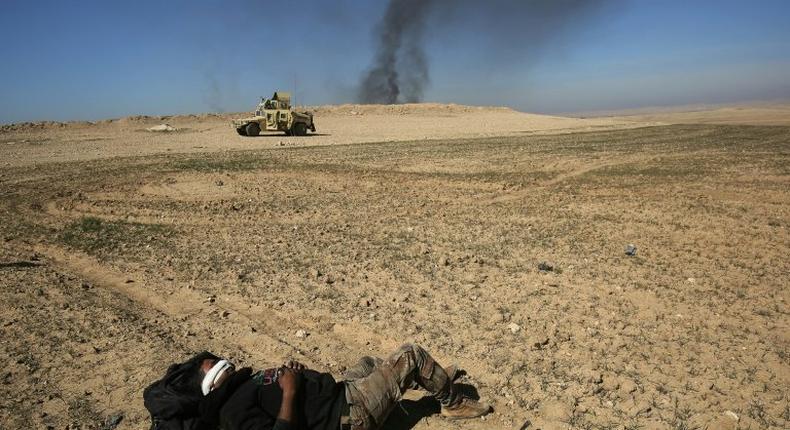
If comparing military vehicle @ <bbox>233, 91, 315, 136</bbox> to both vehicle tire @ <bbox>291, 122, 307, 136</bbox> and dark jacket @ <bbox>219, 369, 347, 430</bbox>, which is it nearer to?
vehicle tire @ <bbox>291, 122, 307, 136</bbox>

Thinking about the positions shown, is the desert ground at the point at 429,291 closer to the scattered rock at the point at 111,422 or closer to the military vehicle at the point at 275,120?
the scattered rock at the point at 111,422

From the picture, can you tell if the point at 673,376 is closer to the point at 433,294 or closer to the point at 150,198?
the point at 433,294

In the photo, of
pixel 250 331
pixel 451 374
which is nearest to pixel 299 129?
pixel 250 331

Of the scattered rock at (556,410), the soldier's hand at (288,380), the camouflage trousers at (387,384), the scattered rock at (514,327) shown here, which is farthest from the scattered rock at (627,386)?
the soldier's hand at (288,380)

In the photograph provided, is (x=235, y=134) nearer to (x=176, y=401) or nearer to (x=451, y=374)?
(x=451, y=374)

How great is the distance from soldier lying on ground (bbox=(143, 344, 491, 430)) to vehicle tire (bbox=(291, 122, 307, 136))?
2565 cm

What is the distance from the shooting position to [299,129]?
2831 cm

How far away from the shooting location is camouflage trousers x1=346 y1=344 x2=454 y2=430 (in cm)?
318

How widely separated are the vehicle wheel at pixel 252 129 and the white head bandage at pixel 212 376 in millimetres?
25763

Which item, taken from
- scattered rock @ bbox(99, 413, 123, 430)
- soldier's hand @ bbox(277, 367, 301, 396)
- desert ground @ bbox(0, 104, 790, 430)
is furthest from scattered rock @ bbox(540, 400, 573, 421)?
scattered rock @ bbox(99, 413, 123, 430)

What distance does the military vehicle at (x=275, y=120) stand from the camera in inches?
1087

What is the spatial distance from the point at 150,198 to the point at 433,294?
6810 millimetres

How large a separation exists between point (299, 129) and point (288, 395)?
26207mm

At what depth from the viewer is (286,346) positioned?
175 inches
